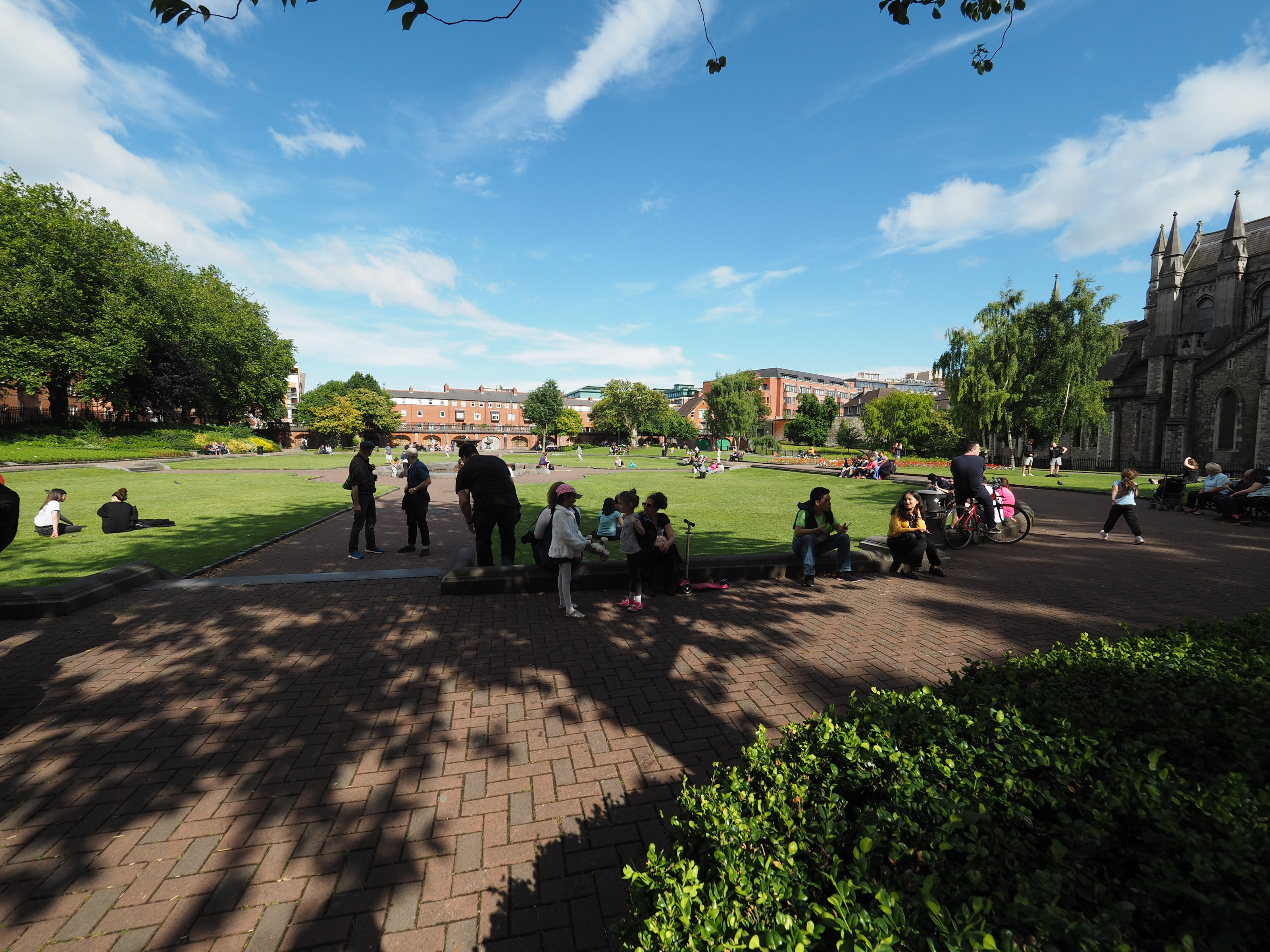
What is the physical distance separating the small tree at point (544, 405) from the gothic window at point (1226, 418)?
72599 mm

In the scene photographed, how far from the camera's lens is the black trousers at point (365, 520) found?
9.01 meters

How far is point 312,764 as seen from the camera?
134 inches

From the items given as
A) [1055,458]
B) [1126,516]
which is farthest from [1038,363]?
[1126,516]

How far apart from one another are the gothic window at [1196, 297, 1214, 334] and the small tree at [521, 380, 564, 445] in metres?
73.0

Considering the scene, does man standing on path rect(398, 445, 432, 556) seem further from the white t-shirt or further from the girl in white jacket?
the white t-shirt

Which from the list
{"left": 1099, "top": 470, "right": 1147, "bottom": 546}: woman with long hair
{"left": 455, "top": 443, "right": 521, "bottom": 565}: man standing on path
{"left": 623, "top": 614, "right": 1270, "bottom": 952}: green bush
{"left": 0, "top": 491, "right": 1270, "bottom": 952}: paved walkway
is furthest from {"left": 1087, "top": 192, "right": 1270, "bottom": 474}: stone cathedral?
{"left": 455, "top": 443, "right": 521, "bottom": 565}: man standing on path

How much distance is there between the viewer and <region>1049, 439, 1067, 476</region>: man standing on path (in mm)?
31266

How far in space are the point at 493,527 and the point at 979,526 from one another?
9.68 metres

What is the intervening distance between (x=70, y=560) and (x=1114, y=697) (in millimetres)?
12905

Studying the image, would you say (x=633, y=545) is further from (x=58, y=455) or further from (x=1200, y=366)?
(x=1200, y=366)

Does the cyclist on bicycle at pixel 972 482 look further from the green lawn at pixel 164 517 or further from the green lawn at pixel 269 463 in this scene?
the green lawn at pixel 269 463

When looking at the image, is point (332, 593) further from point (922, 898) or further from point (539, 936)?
point (922, 898)

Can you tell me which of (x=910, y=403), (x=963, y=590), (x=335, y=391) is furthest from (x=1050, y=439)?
(x=335, y=391)

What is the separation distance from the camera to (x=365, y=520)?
9578 millimetres
